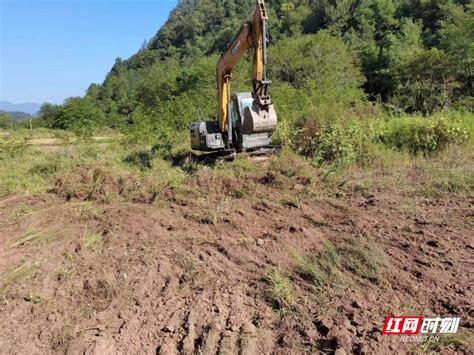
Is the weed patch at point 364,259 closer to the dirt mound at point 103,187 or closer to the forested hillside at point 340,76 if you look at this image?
the dirt mound at point 103,187

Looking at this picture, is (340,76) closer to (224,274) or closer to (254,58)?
(254,58)

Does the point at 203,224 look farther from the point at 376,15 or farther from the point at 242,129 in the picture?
the point at 376,15

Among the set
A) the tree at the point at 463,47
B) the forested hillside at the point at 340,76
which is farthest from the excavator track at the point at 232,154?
the tree at the point at 463,47

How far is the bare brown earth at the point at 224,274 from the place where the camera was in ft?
10.1

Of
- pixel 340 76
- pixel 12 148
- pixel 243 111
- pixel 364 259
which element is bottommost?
pixel 364 259

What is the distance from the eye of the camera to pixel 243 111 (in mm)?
9523

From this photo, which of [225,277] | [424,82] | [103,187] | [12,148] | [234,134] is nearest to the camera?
[225,277]

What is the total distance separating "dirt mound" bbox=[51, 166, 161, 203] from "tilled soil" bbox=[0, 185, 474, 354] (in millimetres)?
729

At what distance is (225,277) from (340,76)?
26153mm

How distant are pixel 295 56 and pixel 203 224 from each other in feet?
84.1

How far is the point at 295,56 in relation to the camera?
29094 millimetres

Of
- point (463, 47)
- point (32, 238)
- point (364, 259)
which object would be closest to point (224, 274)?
point (364, 259)

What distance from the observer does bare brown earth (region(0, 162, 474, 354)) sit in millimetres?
3092

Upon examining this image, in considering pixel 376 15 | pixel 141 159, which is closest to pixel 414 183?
pixel 141 159
